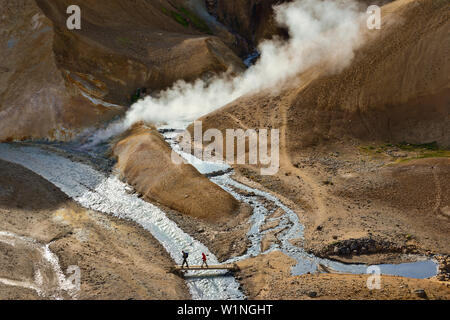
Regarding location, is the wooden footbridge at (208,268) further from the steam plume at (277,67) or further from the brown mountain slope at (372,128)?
the steam plume at (277,67)

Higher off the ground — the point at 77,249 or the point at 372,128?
the point at 372,128

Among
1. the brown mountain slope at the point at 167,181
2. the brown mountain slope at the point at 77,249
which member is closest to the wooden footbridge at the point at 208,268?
the brown mountain slope at the point at 77,249

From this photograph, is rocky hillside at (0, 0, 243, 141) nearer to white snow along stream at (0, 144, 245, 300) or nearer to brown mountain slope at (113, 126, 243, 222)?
white snow along stream at (0, 144, 245, 300)

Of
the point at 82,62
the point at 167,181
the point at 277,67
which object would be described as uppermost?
the point at 82,62

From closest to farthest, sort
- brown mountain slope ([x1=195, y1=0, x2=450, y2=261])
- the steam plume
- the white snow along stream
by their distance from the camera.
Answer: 1. the white snow along stream
2. brown mountain slope ([x1=195, y1=0, x2=450, y2=261])
3. the steam plume

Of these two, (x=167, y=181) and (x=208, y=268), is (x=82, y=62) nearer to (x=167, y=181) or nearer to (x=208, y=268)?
(x=167, y=181)

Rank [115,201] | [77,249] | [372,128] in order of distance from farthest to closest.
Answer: [372,128] → [115,201] → [77,249]

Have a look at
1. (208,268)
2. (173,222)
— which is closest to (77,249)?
(173,222)

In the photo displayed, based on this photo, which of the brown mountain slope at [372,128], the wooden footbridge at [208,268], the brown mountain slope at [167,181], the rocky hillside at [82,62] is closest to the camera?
the wooden footbridge at [208,268]

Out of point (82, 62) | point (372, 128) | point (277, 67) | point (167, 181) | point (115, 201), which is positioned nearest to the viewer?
point (115, 201)

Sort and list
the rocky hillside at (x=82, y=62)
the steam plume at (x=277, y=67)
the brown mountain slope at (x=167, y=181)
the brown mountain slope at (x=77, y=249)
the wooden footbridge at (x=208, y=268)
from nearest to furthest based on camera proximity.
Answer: the brown mountain slope at (x=77, y=249)
the wooden footbridge at (x=208, y=268)
the brown mountain slope at (x=167, y=181)
the steam plume at (x=277, y=67)
the rocky hillside at (x=82, y=62)

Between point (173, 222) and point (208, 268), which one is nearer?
point (208, 268)

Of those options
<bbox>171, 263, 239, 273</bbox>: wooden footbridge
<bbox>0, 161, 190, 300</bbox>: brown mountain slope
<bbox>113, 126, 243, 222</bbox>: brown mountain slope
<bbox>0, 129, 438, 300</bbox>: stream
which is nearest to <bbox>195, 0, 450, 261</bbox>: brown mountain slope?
<bbox>0, 129, 438, 300</bbox>: stream
